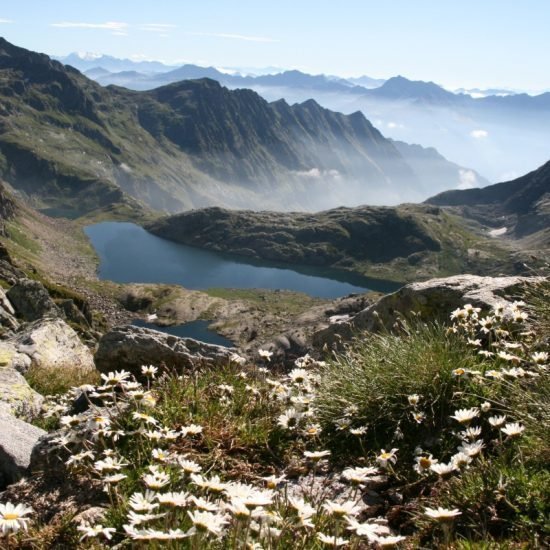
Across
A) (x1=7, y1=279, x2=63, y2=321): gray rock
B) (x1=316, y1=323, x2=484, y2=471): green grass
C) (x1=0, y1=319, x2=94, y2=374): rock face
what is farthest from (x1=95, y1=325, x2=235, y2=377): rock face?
(x1=7, y1=279, x2=63, y2=321): gray rock

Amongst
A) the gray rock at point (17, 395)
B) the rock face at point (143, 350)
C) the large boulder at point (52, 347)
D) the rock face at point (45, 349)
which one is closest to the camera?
the gray rock at point (17, 395)

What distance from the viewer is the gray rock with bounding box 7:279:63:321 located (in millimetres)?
51341

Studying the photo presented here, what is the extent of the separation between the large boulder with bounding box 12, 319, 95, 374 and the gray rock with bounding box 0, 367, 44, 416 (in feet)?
11.3

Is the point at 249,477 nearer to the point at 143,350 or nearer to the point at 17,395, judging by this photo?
the point at 143,350

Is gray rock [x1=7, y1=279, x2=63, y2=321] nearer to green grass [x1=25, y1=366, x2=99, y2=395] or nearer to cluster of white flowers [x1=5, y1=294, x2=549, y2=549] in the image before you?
green grass [x1=25, y1=366, x2=99, y2=395]

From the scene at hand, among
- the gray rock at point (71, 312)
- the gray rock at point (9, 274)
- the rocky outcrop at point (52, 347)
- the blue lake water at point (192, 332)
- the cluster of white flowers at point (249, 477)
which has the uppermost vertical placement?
the cluster of white flowers at point (249, 477)

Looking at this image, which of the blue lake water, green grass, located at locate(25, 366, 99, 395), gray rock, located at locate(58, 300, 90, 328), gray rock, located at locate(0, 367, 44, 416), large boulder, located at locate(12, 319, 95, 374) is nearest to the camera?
gray rock, located at locate(0, 367, 44, 416)

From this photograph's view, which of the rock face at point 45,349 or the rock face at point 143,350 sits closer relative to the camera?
the rock face at point 143,350

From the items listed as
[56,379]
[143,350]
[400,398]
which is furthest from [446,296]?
[56,379]

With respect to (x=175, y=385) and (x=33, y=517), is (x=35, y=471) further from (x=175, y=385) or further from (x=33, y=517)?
(x=175, y=385)

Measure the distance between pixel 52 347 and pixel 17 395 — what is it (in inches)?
340

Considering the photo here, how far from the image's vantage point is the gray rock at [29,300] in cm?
5134

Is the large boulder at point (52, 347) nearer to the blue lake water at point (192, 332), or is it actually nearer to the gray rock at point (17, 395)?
the gray rock at point (17, 395)

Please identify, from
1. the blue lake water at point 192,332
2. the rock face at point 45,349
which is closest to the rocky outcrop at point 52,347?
the rock face at point 45,349
